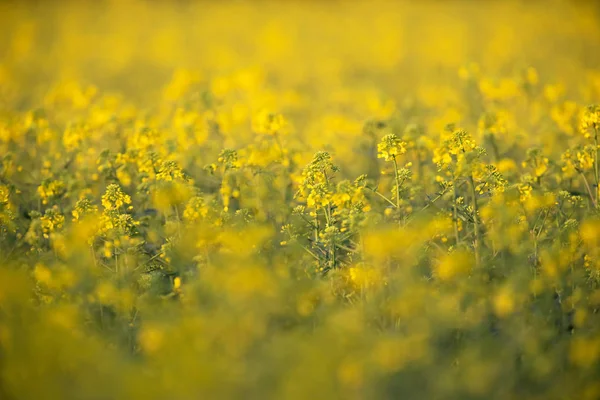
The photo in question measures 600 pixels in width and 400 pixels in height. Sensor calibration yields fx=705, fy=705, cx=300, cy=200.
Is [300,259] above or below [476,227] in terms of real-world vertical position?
below

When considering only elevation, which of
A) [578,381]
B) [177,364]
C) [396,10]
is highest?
[396,10]

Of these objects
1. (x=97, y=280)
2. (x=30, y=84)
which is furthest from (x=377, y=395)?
(x=30, y=84)

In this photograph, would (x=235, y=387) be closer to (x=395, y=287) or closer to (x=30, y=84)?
(x=395, y=287)

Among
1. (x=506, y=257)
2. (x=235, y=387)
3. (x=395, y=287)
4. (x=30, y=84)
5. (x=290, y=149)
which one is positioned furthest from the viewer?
(x=30, y=84)

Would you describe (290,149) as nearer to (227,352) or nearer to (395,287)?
(395,287)

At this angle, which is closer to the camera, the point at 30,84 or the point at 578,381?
the point at 578,381

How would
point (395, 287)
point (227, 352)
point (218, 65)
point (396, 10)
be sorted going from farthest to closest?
point (396, 10), point (218, 65), point (395, 287), point (227, 352)

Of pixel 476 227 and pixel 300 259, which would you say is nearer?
pixel 476 227

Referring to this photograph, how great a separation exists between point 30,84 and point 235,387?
16.3 metres

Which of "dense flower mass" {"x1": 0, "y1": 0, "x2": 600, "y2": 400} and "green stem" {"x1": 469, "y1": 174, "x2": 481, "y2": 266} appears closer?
"dense flower mass" {"x1": 0, "y1": 0, "x2": 600, "y2": 400}

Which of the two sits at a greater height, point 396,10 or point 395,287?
point 396,10

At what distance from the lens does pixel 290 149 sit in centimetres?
718

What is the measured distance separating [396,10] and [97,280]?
24.2 metres

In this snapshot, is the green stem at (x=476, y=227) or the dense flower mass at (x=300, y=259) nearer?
the dense flower mass at (x=300, y=259)
